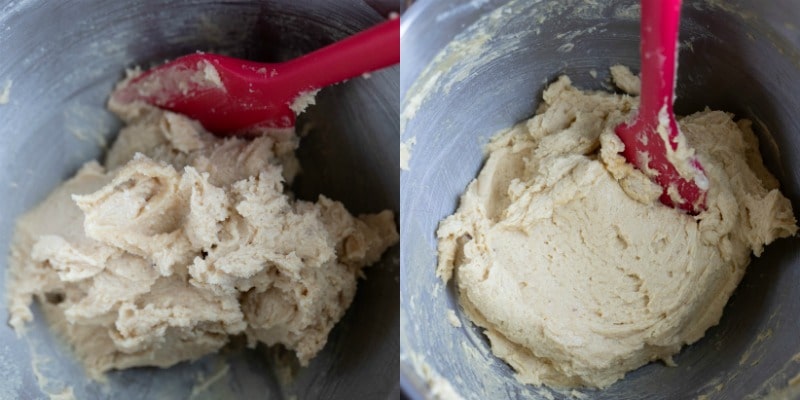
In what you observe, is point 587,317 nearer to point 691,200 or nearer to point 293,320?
point 691,200

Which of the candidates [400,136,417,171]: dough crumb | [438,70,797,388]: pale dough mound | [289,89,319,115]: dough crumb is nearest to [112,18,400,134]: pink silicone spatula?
[289,89,319,115]: dough crumb

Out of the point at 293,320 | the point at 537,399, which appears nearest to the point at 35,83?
the point at 293,320

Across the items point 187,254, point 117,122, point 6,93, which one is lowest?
point 187,254

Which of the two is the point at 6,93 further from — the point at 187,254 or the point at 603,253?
the point at 603,253

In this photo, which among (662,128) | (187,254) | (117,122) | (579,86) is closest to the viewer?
(662,128)

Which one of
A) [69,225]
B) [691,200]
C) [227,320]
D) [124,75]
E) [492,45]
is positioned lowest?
[227,320]

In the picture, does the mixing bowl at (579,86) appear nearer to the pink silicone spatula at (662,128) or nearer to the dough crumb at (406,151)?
the dough crumb at (406,151)

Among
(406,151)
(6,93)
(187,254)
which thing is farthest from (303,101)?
(6,93)

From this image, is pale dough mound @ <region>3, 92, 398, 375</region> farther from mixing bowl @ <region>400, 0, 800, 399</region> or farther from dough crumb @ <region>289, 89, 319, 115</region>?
mixing bowl @ <region>400, 0, 800, 399</region>
